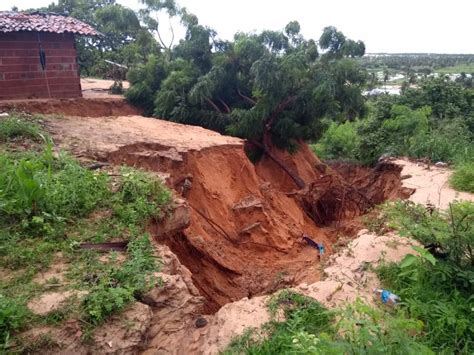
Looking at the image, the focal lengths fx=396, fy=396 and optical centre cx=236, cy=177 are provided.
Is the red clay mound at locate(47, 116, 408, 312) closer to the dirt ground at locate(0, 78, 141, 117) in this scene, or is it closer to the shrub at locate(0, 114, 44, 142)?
the shrub at locate(0, 114, 44, 142)

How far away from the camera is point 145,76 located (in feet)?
49.0

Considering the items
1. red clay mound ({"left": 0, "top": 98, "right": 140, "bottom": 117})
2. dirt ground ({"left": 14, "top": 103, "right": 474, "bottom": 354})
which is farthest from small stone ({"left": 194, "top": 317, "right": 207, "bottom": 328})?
red clay mound ({"left": 0, "top": 98, "right": 140, "bottom": 117})

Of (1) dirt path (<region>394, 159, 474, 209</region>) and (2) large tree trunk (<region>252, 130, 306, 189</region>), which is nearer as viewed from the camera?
(1) dirt path (<region>394, 159, 474, 209</region>)

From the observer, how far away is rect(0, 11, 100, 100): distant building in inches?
442

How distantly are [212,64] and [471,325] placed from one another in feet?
36.9

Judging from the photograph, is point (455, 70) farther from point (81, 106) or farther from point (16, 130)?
point (16, 130)

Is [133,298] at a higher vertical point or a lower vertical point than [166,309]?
higher

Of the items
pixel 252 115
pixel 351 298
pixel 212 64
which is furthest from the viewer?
pixel 212 64

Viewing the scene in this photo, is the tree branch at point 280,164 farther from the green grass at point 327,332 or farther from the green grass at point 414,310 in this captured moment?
the green grass at point 327,332

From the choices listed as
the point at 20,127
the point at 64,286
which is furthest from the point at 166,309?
the point at 20,127

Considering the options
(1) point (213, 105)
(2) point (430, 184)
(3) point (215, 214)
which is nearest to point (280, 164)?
(1) point (213, 105)

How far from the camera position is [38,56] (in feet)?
38.5

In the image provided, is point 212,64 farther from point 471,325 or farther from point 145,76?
point 471,325

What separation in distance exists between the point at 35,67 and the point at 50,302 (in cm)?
1062
